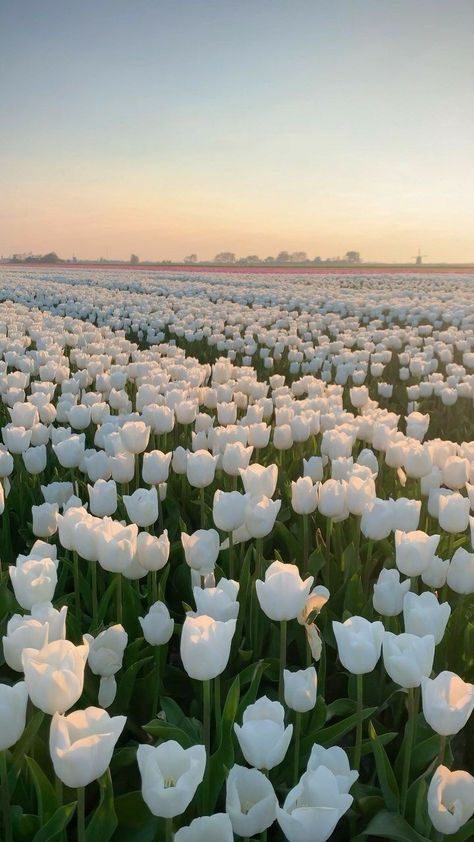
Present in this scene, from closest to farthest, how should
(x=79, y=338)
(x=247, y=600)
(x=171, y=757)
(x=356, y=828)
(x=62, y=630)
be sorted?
(x=171, y=757) < (x=62, y=630) < (x=356, y=828) < (x=247, y=600) < (x=79, y=338)

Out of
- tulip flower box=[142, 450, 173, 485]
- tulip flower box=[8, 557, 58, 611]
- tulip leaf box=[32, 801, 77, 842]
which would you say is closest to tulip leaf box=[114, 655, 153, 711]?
tulip flower box=[8, 557, 58, 611]

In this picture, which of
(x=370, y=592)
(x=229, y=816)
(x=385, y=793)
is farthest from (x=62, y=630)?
(x=370, y=592)

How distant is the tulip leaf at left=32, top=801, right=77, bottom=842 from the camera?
1666mm

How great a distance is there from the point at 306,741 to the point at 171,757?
0.82m

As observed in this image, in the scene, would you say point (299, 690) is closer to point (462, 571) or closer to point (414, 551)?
point (414, 551)

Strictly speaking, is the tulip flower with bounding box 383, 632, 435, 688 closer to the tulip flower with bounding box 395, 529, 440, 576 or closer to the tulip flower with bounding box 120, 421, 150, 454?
the tulip flower with bounding box 395, 529, 440, 576

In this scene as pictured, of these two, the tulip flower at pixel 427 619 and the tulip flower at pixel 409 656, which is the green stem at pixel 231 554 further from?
the tulip flower at pixel 409 656

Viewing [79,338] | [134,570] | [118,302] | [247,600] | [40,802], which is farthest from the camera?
[118,302]

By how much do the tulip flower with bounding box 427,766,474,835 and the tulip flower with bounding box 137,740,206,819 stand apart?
21.2 inches

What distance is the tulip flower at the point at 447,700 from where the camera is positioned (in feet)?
5.45

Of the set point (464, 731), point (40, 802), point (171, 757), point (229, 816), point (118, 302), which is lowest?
point (464, 731)

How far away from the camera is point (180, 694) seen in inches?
111

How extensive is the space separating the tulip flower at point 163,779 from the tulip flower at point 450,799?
0.54 metres

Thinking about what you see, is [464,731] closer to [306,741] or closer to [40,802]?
[306,741]
